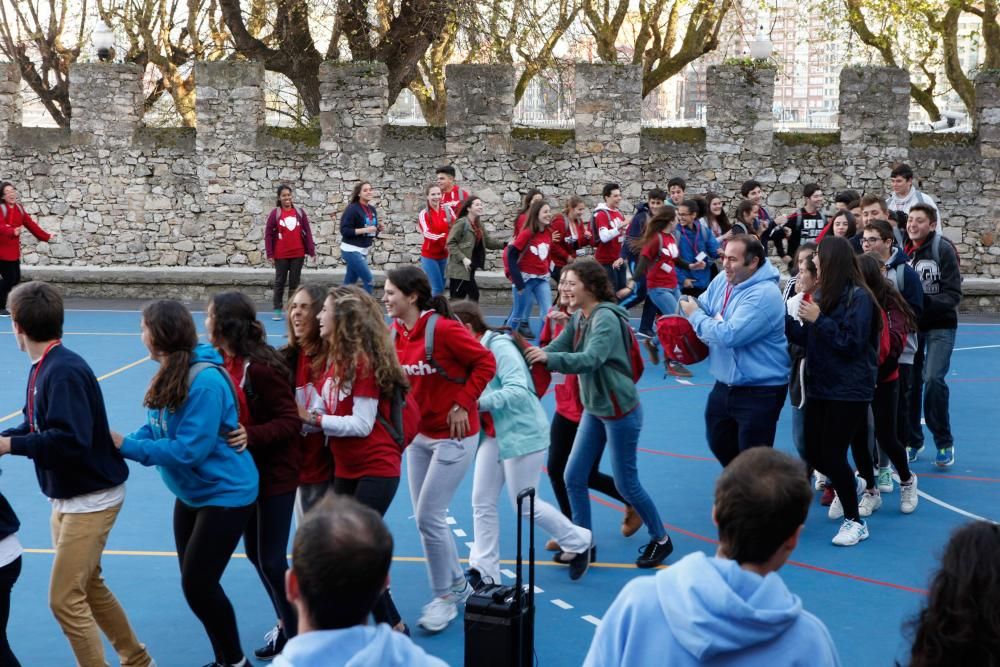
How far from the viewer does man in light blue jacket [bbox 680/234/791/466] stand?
634 centimetres

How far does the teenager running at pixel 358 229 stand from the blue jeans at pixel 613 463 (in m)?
8.87

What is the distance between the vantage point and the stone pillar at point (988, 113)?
56.2 ft

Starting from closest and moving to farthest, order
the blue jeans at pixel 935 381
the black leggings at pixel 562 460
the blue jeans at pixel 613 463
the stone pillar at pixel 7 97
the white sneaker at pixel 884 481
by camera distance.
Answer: the blue jeans at pixel 613 463 → the black leggings at pixel 562 460 → the white sneaker at pixel 884 481 → the blue jeans at pixel 935 381 → the stone pillar at pixel 7 97

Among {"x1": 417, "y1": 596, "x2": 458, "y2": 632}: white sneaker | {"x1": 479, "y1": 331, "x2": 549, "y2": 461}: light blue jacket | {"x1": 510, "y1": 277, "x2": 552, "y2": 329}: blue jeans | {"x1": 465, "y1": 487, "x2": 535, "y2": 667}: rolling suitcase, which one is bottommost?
{"x1": 417, "y1": 596, "x2": 458, "y2": 632}: white sneaker

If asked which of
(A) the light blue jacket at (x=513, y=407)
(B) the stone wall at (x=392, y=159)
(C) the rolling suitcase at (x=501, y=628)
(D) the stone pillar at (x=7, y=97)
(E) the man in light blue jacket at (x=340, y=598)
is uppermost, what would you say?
(D) the stone pillar at (x=7, y=97)

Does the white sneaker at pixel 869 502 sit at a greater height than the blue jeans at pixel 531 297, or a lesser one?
lesser

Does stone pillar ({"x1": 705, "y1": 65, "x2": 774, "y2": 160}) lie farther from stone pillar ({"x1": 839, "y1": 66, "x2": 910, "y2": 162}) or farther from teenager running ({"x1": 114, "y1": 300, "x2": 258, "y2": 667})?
teenager running ({"x1": 114, "y1": 300, "x2": 258, "y2": 667})

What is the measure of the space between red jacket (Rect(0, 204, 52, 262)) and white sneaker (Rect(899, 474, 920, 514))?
1219 cm

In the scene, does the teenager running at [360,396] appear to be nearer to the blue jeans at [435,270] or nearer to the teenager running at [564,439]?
the teenager running at [564,439]

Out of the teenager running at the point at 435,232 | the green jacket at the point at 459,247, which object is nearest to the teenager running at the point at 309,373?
the green jacket at the point at 459,247

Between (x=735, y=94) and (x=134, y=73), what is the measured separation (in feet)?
29.1


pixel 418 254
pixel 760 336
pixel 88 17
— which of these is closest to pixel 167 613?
pixel 760 336

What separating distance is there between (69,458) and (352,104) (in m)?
13.8

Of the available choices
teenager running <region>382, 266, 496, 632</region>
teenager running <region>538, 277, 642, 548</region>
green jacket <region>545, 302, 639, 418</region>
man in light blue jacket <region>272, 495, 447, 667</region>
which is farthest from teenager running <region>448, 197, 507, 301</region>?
man in light blue jacket <region>272, 495, 447, 667</region>
